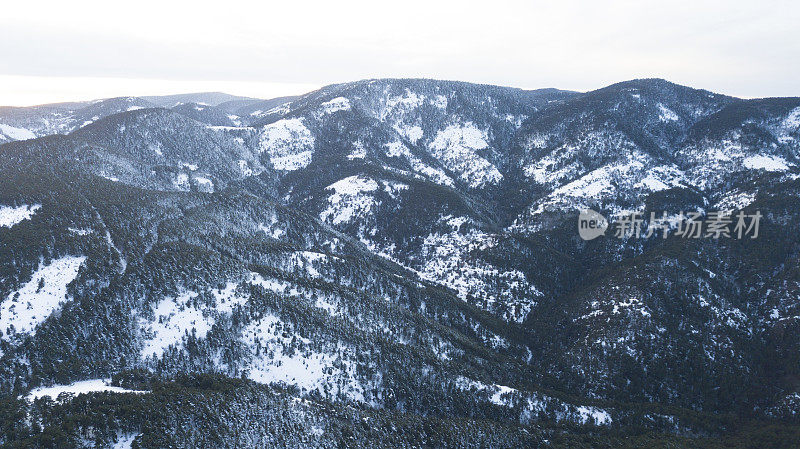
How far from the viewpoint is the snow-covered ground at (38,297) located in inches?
5541

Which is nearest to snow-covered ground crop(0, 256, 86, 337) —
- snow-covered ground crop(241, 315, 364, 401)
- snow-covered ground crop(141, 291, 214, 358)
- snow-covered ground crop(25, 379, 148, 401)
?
snow-covered ground crop(25, 379, 148, 401)

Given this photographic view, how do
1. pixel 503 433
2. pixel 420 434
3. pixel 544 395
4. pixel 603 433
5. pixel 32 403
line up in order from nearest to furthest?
pixel 32 403, pixel 420 434, pixel 503 433, pixel 603 433, pixel 544 395

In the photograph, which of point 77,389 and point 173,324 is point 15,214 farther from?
point 77,389

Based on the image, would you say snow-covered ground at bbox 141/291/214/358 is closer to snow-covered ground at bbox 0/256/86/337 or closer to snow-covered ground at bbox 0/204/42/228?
snow-covered ground at bbox 0/256/86/337

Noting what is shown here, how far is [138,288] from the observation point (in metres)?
169

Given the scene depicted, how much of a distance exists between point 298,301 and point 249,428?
2892 inches

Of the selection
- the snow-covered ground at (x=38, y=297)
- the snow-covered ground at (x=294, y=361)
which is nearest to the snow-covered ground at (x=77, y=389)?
the snow-covered ground at (x=38, y=297)

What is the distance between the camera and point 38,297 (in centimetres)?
15300

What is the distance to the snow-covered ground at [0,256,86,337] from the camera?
14075 cm

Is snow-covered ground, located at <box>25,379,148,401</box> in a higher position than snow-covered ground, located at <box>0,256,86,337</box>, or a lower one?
lower

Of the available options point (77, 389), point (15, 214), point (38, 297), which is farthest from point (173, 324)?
point (15, 214)

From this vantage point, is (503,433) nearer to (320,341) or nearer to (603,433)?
(603,433)

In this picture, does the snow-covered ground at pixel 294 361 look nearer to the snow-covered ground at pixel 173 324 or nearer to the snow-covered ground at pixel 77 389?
the snow-covered ground at pixel 173 324

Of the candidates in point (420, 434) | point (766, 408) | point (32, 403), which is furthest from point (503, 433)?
point (32, 403)
